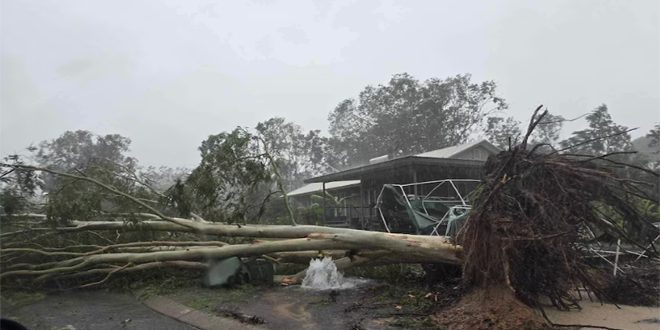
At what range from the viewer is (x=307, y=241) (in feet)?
23.4

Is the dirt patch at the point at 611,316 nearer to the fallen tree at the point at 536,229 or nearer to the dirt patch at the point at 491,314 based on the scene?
the fallen tree at the point at 536,229

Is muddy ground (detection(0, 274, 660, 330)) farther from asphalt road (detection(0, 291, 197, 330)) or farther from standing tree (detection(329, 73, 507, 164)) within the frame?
standing tree (detection(329, 73, 507, 164))

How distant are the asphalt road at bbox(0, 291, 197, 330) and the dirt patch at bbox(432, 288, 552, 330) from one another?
2919mm

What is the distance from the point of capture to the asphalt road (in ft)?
18.7

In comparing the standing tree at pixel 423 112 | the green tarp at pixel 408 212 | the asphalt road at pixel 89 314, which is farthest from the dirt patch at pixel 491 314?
the standing tree at pixel 423 112

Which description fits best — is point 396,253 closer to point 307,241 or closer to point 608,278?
point 307,241

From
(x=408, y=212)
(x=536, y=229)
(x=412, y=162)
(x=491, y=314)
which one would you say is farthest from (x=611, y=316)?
(x=412, y=162)

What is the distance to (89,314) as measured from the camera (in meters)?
6.30

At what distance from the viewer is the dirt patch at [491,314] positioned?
15.4ft

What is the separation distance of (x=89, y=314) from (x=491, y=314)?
16.1 feet

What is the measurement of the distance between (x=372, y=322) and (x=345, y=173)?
13773mm

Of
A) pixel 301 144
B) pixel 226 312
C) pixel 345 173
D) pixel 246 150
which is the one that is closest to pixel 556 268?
pixel 226 312

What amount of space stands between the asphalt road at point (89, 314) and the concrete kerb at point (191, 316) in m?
0.09

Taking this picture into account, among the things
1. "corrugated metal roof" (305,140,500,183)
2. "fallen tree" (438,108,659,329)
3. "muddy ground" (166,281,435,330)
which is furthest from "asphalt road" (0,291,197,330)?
"corrugated metal roof" (305,140,500,183)
